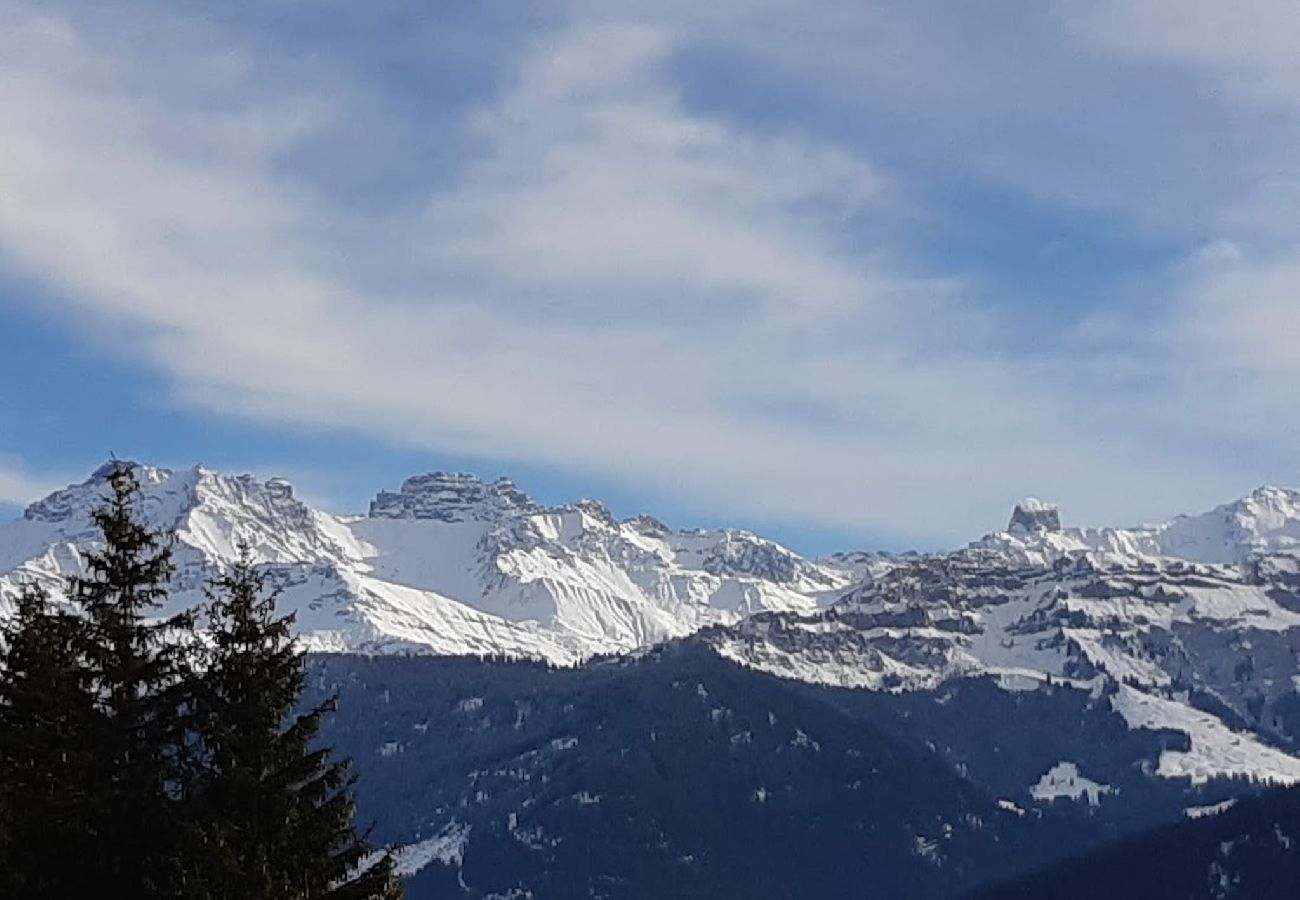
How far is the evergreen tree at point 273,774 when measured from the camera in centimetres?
3638

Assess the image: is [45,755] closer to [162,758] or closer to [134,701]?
[134,701]

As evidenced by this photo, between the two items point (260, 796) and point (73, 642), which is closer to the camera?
point (260, 796)

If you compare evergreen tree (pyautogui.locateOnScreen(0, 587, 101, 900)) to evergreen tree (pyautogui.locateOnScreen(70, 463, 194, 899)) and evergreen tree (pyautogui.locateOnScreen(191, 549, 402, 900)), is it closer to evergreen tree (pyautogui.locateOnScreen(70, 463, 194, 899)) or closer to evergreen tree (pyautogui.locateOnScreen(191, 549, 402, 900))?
evergreen tree (pyautogui.locateOnScreen(70, 463, 194, 899))

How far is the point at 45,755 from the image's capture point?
130 ft

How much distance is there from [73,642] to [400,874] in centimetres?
838

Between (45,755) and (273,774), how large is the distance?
5.92 m

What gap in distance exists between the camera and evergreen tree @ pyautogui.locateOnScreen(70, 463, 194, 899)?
3706cm

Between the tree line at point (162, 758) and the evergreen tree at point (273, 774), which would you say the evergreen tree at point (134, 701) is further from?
the evergreen tree at point (273, 774)

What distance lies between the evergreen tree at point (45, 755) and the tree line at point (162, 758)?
1.7 inches

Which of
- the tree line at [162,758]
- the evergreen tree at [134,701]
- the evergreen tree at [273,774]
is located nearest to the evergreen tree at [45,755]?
the tree line at [162,758]

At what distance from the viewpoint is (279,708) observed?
3747cm

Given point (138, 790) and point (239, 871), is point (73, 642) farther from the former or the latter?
point (239, 871)

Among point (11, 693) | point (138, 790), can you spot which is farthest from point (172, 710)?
point (11, 693)

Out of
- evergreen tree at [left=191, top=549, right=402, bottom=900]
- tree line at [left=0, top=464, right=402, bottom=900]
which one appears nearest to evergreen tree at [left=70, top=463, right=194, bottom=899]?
tree line at [left=0, top=464, right=402, bottom=900]
